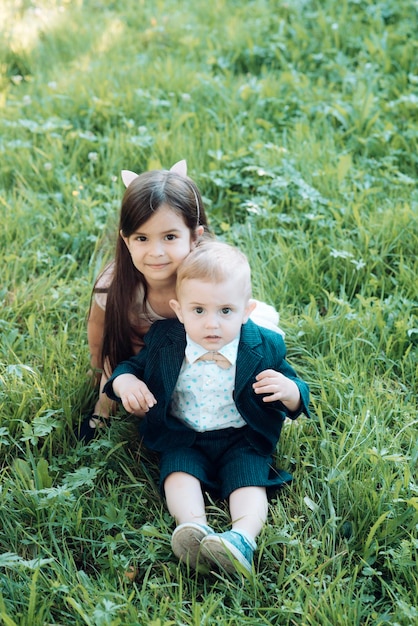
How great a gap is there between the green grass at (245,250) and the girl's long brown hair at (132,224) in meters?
0.26

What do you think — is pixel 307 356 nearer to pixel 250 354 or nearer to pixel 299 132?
pixel 250 354

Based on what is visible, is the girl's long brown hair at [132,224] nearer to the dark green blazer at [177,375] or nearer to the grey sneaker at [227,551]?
the dark green blazer at [177,375]

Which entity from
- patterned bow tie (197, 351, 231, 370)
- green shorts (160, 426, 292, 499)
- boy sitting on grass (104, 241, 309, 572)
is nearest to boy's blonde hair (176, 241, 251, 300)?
boy sitting on grass (104, 241, 309, 572)

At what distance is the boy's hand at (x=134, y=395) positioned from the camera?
104 inches

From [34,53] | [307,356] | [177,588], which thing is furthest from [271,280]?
[34,53]

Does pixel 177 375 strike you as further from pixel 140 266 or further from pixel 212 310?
pixel 140 266

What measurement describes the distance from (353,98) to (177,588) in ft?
11.1

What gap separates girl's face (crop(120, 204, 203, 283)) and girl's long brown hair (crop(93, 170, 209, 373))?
2cm

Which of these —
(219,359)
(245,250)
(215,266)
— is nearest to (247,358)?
(219,359)

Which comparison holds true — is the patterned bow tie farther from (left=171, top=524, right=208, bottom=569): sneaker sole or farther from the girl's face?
(left=171, top=524, right=208, bottom=569): sneaker sole

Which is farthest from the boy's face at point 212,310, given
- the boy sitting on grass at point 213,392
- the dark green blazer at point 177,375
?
the dark green blazer at point 177,375

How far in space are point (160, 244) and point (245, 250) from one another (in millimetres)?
1060

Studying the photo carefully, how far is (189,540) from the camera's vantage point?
2.34m

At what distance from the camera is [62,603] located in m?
2.27
